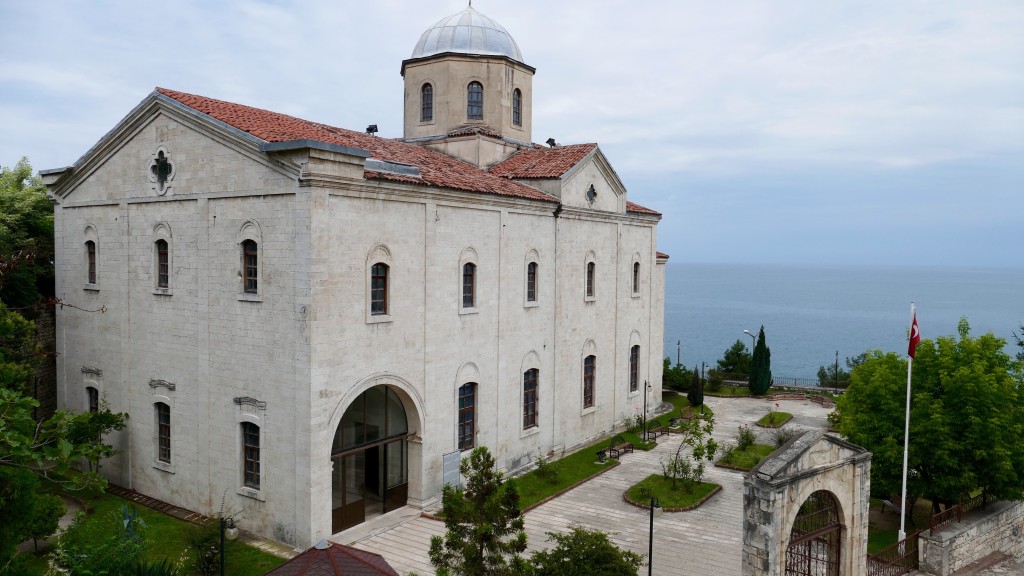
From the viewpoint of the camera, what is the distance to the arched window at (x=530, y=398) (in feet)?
77.9

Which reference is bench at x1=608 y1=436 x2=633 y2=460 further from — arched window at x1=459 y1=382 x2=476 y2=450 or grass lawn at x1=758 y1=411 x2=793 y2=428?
grass lawn at x1=758 y1=411 x2=793 y2=428

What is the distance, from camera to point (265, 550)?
16344mm

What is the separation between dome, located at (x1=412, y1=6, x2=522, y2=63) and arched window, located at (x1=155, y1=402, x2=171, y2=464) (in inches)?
644

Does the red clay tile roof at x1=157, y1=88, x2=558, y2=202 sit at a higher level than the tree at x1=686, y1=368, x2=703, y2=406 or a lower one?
higher

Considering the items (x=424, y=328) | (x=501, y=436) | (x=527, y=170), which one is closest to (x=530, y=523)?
(x=501, y=436)

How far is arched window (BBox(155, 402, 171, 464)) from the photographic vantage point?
63.6 feet

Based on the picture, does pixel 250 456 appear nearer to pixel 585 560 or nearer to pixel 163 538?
pixel 163 538

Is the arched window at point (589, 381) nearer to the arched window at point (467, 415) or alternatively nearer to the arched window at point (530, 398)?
the arched window at point (530, 398)

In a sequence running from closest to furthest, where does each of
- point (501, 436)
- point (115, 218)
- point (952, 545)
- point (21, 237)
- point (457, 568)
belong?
1. point (457, 568)
2. point (952, 545)
3. point (115, 218)
4. point (501, 436)
5. point (21, 237)

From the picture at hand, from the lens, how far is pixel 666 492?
845 inches

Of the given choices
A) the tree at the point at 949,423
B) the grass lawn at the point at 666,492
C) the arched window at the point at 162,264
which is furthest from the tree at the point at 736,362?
the arched window at the point at 162,264

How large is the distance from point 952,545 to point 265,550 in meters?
16.2

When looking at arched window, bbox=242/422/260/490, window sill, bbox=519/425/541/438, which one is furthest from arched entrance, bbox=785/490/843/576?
arched window, bbox=242/422/260/490

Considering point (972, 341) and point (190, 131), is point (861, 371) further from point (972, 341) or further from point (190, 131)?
point (190, 131)
